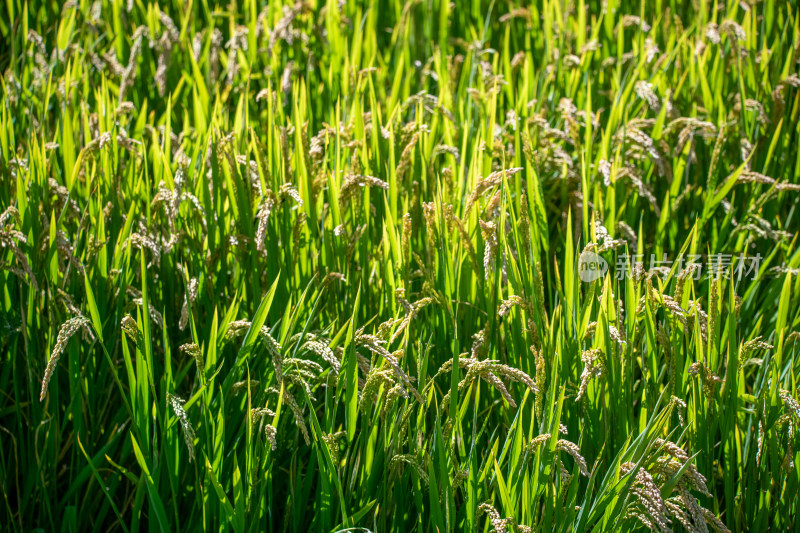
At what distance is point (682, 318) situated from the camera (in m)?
1.29

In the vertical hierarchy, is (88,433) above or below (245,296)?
below

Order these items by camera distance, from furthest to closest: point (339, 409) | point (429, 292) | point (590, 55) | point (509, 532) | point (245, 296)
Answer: point (590, 55) < point (245, 296) < point (339, 409) < point (429, 292) < point (509, 532)

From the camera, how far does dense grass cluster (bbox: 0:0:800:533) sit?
1205 mm

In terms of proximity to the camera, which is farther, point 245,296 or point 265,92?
point 265,92

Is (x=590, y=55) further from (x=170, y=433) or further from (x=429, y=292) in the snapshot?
(x=170, y=433)

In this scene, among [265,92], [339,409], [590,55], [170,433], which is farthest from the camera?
[590,55]

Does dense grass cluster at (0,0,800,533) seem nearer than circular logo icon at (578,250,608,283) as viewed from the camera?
Yes

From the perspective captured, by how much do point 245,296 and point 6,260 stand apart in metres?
0.52

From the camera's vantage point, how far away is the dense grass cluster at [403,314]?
3.95ft

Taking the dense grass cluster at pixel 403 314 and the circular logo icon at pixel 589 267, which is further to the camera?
the circular logo icon at pixel 589 267

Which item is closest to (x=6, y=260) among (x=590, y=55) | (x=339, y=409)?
(x=339, y=409)

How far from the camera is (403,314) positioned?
145 cm

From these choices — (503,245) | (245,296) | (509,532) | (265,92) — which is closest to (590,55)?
(265,92)

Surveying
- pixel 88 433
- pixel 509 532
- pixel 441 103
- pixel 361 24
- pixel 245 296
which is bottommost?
pixel 88 433
